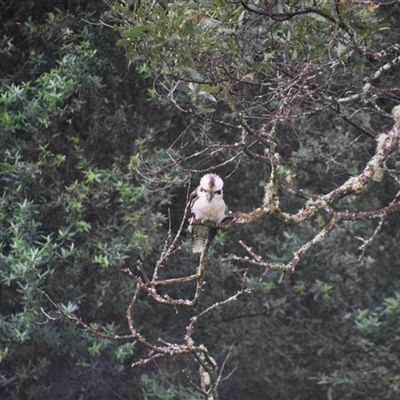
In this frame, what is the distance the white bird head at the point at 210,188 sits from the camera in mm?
5062

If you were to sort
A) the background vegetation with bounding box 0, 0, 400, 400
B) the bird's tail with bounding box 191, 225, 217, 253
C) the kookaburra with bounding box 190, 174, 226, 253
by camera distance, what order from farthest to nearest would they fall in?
1. the background vegetation with bounding box 0, 0, 400, 400
2. the bird's tail with bounding box 191, 225, 217, 253
3. the kookaburra with bounding box 190, 174, 226, 253

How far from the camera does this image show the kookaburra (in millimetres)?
4742

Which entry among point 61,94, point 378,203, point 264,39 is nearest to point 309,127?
point 378,203

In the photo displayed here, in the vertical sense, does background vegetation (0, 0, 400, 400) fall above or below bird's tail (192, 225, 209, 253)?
below

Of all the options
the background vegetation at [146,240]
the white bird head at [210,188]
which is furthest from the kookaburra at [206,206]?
the background vegetation at [146,240]

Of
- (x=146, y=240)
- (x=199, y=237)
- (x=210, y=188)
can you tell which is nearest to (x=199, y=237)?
(x=199, y=237)

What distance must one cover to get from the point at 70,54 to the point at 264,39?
3.22m

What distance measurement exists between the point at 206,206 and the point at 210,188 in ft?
0.98

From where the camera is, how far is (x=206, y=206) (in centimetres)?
489

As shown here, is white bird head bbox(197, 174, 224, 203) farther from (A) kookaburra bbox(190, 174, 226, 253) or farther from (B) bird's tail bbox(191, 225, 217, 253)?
(B) bird's tail bbox(191, 225, 217, 253)

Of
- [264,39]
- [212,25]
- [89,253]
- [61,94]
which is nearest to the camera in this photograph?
[212,25]

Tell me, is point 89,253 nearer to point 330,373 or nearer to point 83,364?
point 83,364

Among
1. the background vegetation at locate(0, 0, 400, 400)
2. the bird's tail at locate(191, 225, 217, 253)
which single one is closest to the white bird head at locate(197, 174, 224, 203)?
the bird's tail at locate(191, 225, 217, 253)

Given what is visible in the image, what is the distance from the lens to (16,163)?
701 cm
